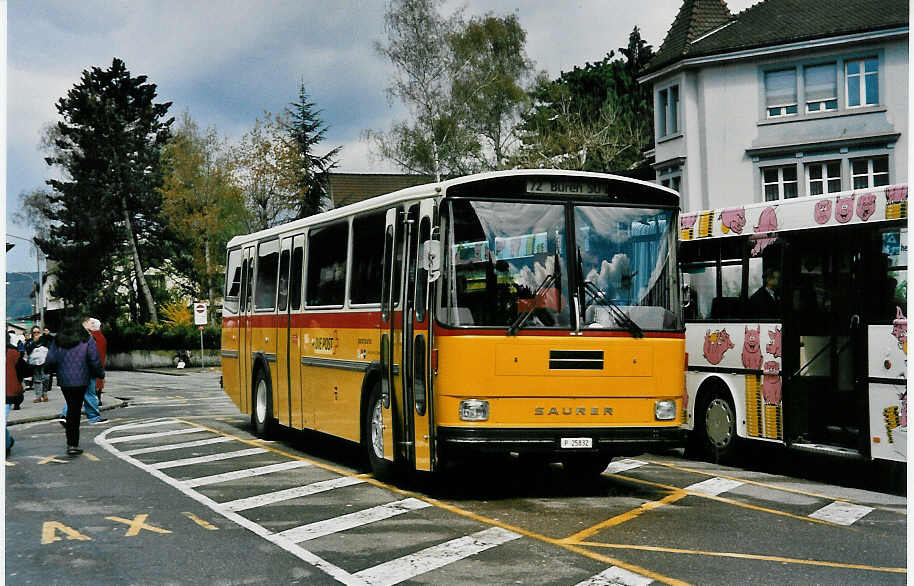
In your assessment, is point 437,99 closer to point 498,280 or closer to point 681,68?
point 681,68

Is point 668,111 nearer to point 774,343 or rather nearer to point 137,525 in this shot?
point 774,343

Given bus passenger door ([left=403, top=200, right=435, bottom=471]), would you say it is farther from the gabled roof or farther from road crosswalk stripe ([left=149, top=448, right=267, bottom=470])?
the gabled roof

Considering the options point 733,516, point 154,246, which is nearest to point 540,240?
point 733,516

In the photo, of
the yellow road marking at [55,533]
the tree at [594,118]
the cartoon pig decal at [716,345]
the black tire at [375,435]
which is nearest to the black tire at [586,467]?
the black tire at [375,435]

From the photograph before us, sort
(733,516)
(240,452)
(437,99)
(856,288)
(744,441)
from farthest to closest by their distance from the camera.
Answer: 1. (437,99)
2. (240,452)
3. (744,441)
4. (856,288)
5. (733,516)

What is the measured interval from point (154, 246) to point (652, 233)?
196 feet

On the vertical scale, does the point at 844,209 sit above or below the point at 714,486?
above

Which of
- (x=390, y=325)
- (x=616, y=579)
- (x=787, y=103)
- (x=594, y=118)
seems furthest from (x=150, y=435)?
(x=594, y=118)

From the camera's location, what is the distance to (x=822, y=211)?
1280 cm

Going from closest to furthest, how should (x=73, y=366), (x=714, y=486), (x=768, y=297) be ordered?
(x=714, y=486), (x=768, y=297), (x=73, y=366)

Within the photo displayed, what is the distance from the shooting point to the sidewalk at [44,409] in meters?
22.9

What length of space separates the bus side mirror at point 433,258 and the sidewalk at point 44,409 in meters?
13.3

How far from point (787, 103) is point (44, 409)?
992 inches

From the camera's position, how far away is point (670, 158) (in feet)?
134
